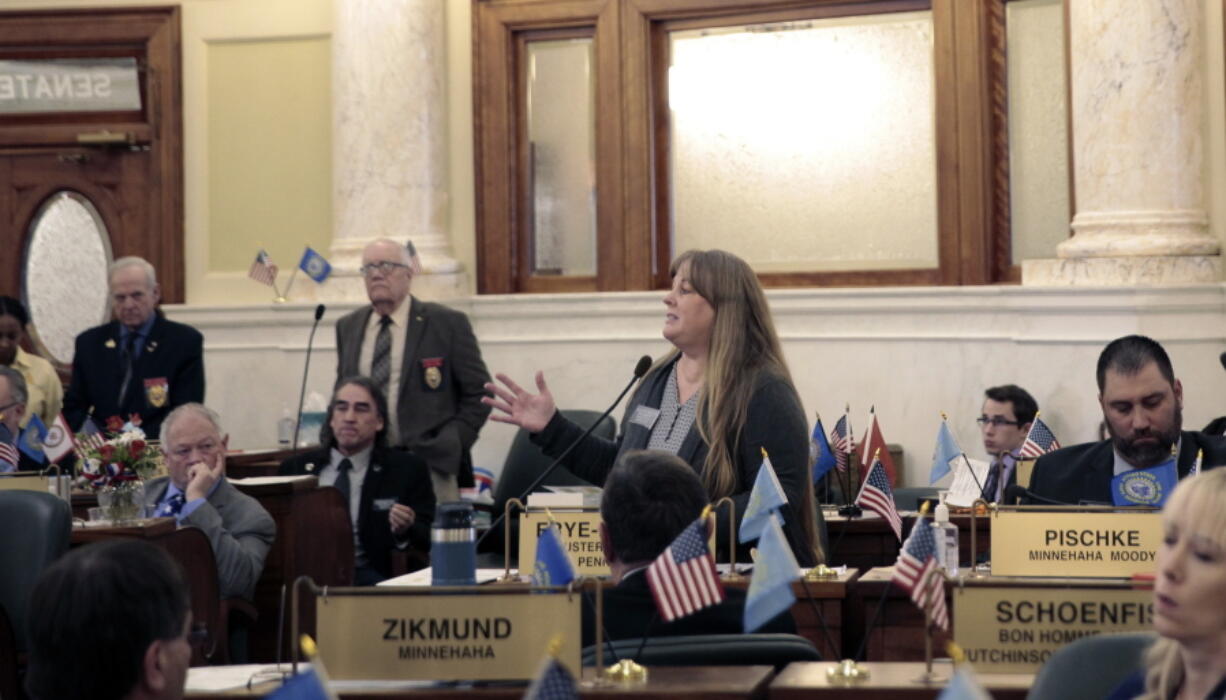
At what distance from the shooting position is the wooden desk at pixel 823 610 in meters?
3.92

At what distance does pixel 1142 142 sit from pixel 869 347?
1547mm

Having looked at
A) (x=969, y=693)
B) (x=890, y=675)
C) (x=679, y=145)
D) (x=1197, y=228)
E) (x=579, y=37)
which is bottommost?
(x=890, y=675)

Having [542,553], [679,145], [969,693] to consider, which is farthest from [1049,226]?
[969,693]

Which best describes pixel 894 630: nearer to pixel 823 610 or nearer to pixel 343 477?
pixel 823 610

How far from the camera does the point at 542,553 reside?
3.15 m

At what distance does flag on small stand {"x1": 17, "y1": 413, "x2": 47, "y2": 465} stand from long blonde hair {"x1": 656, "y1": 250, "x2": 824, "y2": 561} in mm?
3123

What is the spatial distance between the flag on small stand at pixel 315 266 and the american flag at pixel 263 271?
27cm

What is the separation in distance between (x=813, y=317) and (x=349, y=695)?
18.8 ft

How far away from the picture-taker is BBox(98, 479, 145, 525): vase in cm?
530

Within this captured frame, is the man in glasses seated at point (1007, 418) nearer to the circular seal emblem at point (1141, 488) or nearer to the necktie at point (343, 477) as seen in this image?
the circular seal emblem at point (1141, 488)

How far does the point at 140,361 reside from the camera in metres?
7.14

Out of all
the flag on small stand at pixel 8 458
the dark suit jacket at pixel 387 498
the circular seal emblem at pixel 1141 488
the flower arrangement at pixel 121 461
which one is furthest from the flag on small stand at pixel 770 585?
the flag on small stand at pixel 8 458

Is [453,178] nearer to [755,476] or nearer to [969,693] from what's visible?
[755,476]

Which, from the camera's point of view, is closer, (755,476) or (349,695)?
(349,695)
